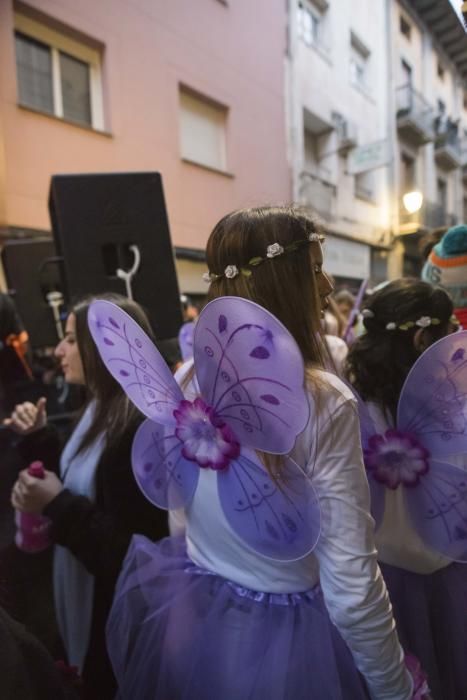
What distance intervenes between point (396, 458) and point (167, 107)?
5.31 meters

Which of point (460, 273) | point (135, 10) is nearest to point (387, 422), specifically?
point (460, 273)

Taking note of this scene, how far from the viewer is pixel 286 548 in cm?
65

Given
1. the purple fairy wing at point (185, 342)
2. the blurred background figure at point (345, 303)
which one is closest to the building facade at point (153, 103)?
the blurred background figure at point (345, 303)

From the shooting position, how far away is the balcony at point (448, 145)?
6.65 feet

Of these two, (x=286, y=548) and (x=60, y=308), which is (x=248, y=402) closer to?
(x=286, y=548)

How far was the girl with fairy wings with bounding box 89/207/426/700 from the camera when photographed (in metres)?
0.61

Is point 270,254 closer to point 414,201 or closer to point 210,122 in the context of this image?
point 414,201

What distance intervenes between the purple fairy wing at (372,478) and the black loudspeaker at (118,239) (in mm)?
1268

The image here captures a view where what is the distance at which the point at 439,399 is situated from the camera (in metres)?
0.80

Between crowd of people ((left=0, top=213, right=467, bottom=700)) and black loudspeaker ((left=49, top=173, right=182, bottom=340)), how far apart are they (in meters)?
1.00

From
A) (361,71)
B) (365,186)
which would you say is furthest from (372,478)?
(365,186)

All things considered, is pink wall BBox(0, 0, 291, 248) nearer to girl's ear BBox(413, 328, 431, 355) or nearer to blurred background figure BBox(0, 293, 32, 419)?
blurred background figure BBox(0, 293, 32, 419)

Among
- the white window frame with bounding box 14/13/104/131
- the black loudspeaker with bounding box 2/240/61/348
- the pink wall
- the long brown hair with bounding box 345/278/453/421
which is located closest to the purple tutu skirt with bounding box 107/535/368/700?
the long brown hair with bounding box 345/278/453/421

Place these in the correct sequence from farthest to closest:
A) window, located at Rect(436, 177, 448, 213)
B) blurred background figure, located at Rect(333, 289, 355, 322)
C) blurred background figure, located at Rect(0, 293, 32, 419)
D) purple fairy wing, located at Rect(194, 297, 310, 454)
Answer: window, located at Rect(436, 177, 448, 213), blurred background figure, located at Rect(333, 289, 355, 322), blurred background figure, located at Rect(0, 293, 32, 419), purple fairy wing, located at Rect(194, 297, 310, 454)
